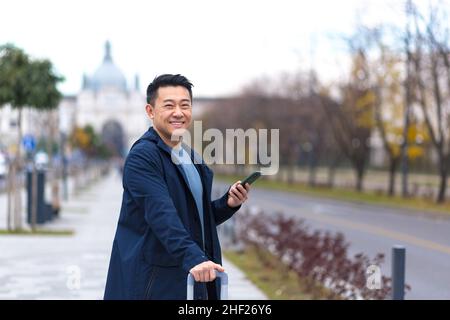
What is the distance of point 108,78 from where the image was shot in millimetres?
157375

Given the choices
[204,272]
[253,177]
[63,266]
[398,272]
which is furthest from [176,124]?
[63,266]

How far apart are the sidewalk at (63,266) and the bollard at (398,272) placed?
2838 millimetres

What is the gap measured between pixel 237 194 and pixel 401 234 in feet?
53.8

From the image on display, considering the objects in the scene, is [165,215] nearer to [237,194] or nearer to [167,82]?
[237,194]

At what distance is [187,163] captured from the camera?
3.94 metres

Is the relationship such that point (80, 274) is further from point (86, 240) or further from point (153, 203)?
point (153, 203)

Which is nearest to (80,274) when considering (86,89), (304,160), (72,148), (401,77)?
(401,77)

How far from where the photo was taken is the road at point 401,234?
12.4 metres

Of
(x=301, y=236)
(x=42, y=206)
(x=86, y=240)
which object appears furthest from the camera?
(x=42, y=206)

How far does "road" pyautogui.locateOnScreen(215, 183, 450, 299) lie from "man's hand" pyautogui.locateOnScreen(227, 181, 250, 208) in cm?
703

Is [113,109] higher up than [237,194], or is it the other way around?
[113,109]

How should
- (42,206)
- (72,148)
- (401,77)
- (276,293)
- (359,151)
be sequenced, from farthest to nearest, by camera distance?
(72,148)
(359,151)
(401,77)
(42,206)
(276,293)
